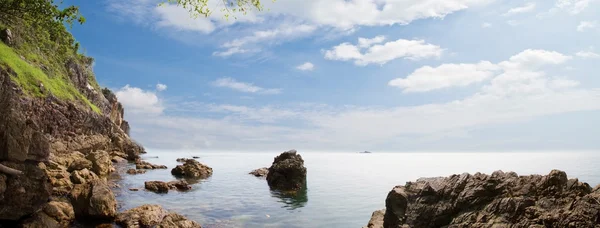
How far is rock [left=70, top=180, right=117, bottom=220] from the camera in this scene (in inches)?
793

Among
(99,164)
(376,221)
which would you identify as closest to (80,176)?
(99,164)

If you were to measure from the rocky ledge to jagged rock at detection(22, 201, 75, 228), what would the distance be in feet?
55.5

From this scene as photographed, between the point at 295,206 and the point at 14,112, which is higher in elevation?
the point at 14,112

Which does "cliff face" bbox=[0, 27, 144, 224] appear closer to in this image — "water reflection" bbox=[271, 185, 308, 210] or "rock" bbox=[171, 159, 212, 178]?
"rock" bbox=[171, 159, 212, 178]

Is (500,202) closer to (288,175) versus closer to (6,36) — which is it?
(288,175)

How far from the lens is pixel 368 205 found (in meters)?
44.0

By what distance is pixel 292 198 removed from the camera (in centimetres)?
4303

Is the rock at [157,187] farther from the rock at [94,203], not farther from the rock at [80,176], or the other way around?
the rock at [94,203]

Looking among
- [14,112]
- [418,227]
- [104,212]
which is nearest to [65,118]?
[104,212]

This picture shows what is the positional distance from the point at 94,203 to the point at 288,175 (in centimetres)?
3426

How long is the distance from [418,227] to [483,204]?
2941mm

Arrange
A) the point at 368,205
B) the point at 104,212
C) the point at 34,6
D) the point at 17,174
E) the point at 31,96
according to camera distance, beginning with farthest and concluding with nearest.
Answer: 1. the point at 368,205
2. the point at 31,96
3. the point at 34,6
4. the point at 104,212
5. the point at 17,174

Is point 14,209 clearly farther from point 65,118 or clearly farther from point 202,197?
point 65,118

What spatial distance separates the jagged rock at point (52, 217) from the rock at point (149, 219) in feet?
8.37
